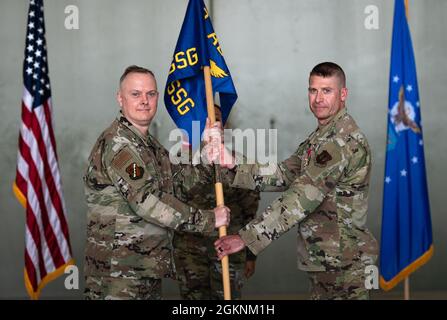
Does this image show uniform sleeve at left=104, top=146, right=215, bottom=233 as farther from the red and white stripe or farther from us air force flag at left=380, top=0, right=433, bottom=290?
us air force flag at left=380, top=0, right=433, bottom=290

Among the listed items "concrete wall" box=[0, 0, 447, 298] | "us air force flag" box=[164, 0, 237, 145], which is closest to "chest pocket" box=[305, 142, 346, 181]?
"us air force flag" box=[164, 0, 237, 145]

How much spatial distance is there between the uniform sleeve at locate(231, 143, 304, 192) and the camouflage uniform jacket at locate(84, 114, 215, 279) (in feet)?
1.91

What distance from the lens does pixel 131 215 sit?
3.17 metres

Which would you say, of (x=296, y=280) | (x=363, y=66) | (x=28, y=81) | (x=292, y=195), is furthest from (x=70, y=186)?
(x=292, y=195)

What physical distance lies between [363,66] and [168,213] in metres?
3.63

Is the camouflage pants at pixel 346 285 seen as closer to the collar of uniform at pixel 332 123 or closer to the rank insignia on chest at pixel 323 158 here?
the rank insignia on chest at pixel 323 158

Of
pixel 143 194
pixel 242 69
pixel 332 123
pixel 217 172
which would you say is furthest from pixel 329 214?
A: pixel 242 69

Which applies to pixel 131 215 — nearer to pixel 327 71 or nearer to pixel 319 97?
pixel 319 97

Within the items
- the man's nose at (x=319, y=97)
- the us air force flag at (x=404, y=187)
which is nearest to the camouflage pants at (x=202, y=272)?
the us air force flag at (x=404, y=187)

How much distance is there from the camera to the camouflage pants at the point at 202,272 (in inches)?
169

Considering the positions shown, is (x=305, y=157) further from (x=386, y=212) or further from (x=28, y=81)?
(x=28, y=81)

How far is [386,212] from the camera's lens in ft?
14.1

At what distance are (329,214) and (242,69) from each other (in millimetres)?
3090

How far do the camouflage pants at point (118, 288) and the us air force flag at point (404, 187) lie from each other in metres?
1.79
